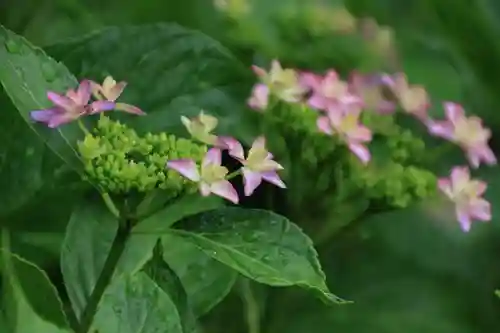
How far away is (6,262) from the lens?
1.66ft

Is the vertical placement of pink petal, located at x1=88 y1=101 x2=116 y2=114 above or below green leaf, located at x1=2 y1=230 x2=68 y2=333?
above

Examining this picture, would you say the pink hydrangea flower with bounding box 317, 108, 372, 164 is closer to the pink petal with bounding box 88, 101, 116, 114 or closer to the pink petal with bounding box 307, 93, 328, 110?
the pink petal with bounding box 307, 93, 328, 110

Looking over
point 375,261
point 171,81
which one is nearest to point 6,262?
point 171,81

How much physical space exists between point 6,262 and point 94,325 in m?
0.07

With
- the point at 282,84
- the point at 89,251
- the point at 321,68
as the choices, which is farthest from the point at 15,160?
the point at 321,68

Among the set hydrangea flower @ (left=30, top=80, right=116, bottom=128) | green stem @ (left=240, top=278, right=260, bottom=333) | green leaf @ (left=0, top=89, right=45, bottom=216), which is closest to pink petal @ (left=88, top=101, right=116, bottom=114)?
hydrangea flower @ (left=30, top=80, right=116, bottom=128)

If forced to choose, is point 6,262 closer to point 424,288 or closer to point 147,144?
point 147,144

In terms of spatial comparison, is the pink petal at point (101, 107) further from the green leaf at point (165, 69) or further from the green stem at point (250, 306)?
the green stem at point (250, 306)

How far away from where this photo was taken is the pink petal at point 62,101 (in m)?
0.51

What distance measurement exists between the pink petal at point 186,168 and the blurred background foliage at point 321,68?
14 centimetres

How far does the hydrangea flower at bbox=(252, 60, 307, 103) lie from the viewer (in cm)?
64

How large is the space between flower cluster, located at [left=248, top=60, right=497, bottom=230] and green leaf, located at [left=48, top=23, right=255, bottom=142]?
24 millimetres

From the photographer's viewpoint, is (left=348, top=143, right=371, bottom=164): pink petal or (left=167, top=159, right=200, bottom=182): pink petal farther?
(left=348, top=143, right=371, bottom=164): pink petal

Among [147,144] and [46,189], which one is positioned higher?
[147,144]
